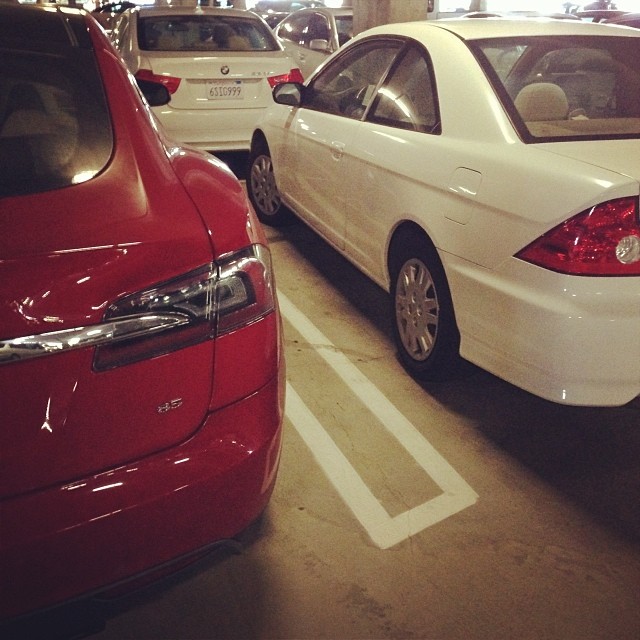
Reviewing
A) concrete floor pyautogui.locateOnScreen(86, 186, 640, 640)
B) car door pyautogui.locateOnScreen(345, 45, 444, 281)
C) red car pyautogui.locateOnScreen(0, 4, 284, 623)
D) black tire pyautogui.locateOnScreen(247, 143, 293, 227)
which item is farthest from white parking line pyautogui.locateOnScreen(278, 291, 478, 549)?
black tire pyautogui.locateOnScreen(247, 143, 293, 227)

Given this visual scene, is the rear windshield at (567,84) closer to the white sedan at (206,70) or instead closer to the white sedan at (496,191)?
the white sedan at (496,191)

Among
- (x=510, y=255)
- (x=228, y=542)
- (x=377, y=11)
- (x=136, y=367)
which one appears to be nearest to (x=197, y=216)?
(x=136, y=367)

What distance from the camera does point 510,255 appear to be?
8.61 ft

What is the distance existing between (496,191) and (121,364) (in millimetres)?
1653

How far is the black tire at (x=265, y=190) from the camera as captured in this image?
18.7 ft

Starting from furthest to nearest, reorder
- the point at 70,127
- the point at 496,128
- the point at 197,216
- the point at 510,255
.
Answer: the point at 496,128 < the point at 510,255 < the point at 70,127 < the point at 197,216

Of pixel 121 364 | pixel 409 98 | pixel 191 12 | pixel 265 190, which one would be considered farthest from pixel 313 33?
pixel 121 364

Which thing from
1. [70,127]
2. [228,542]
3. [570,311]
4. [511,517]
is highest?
[70,127]

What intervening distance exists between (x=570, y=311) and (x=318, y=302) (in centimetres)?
227

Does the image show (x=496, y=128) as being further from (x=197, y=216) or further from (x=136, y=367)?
(x=136, y=367)

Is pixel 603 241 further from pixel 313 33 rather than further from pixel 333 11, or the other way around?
pixel 333 11

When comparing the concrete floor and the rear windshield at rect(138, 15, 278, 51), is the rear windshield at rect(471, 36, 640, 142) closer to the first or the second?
the concrete floor

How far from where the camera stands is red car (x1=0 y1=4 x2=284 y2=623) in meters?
1.48

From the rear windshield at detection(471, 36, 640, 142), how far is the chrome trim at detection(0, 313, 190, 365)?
1.80 m
